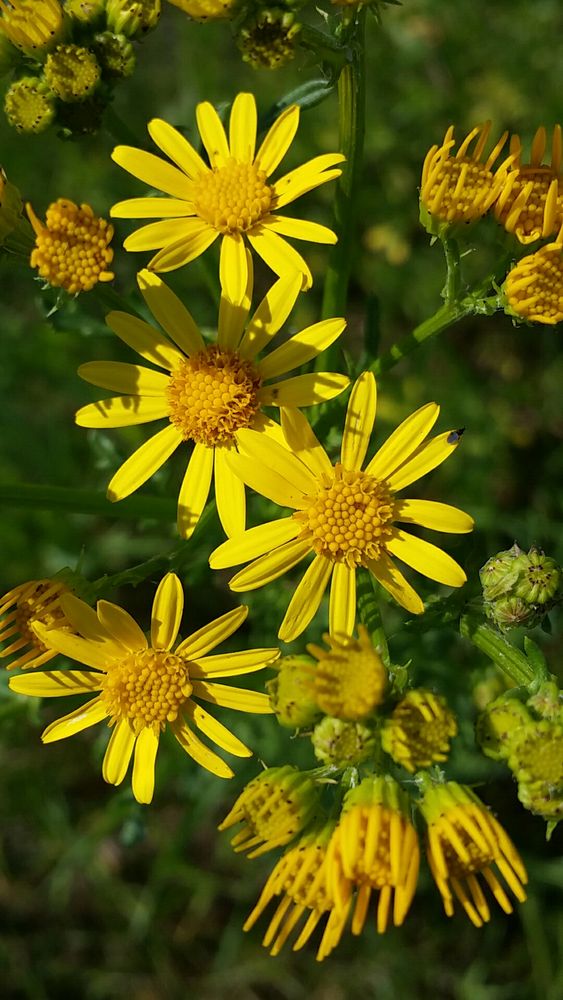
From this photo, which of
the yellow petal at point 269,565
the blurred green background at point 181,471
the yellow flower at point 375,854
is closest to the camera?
the yellow flower at point 375,854

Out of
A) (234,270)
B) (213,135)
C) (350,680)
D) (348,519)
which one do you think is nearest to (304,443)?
(348,519)

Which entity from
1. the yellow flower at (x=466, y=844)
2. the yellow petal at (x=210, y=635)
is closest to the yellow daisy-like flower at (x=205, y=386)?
the yellow petal at (x=210, y=635)

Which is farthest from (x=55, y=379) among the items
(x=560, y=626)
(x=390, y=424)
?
(x=560, y=626)

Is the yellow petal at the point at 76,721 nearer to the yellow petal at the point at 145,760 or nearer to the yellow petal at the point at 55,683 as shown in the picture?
the yellow petal at the point at 55,683

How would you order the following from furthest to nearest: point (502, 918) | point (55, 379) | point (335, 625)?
point (55, 379), point (502, 918), point (335, 625)

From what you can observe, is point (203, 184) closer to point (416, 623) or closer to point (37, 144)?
point (416, 623)

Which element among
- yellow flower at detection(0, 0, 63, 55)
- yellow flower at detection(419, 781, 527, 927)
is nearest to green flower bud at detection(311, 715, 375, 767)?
yellow flower at detection(419, 781, 527, 927)

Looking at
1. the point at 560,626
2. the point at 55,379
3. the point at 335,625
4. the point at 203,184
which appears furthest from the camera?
the point at 55,379
